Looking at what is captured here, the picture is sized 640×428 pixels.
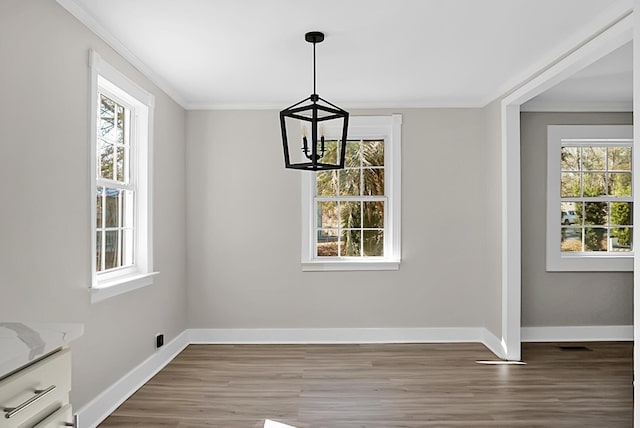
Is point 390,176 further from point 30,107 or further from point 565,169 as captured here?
point 30,107

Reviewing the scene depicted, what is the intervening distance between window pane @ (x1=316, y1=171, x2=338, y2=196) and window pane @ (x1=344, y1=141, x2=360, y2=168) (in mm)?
183

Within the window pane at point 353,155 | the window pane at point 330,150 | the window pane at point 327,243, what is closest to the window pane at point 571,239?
the window pane at point 353,155

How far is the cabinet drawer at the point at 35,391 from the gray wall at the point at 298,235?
3.97m

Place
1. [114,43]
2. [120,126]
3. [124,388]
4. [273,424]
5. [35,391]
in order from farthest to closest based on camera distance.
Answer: [120,126], [124,388], [114,43], [273,424], [35,391]

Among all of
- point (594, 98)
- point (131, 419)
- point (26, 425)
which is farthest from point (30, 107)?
point (594, 98)

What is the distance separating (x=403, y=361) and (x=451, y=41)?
2.74 meters

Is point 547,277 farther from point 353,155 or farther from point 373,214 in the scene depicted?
point 353,155

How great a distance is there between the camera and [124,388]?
12.6 ft

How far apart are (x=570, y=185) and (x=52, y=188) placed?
497cm

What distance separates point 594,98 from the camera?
5434 mm

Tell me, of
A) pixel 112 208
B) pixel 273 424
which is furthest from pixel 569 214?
pixel 112 208

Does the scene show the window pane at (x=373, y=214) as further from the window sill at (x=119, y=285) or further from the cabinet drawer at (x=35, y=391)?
the cabinet drawer at (x=35, y=391)

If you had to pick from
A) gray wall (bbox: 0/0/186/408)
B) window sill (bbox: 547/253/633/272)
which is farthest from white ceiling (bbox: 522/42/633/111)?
gray wall (bbox: 0/0/186/408)

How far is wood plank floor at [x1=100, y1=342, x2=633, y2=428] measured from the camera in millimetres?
3480
